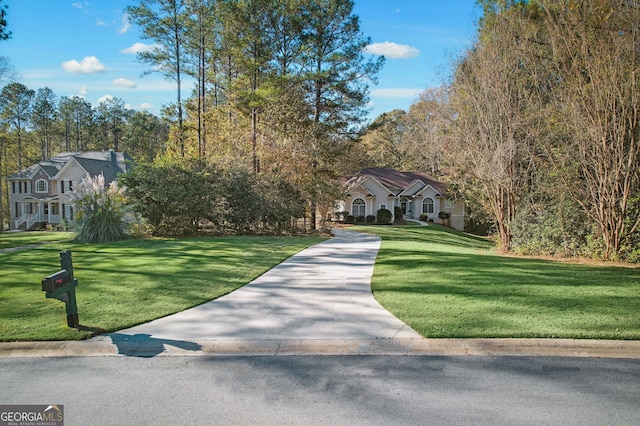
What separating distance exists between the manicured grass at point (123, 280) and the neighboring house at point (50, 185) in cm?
2977

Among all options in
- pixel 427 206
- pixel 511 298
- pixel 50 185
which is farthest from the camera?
pixel 50 185

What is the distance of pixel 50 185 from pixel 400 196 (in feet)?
113

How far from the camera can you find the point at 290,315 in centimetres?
612

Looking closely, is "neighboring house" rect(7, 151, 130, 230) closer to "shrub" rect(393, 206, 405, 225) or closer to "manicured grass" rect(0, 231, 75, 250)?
"manicured grass" rect(0, 231, 75, 250)

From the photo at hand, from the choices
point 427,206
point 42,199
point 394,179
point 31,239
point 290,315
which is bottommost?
point 290,315

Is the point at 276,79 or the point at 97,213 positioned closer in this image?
the point at 97,213

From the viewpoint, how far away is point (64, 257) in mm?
5309

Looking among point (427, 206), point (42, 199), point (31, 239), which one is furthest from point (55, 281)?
point (42, 199)

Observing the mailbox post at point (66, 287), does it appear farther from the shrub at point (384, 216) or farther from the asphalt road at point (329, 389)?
the shrub at point (384, 216)

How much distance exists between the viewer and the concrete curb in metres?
4.71

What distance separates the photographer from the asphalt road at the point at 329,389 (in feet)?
11.1

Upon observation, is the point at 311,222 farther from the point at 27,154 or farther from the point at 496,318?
the point at 27,154

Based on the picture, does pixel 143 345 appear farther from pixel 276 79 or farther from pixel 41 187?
pixel 41 187

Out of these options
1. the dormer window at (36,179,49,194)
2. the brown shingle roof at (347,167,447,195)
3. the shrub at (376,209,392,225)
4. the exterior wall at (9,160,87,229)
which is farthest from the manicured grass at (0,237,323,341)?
the dormer window at (36,179,49,194)
